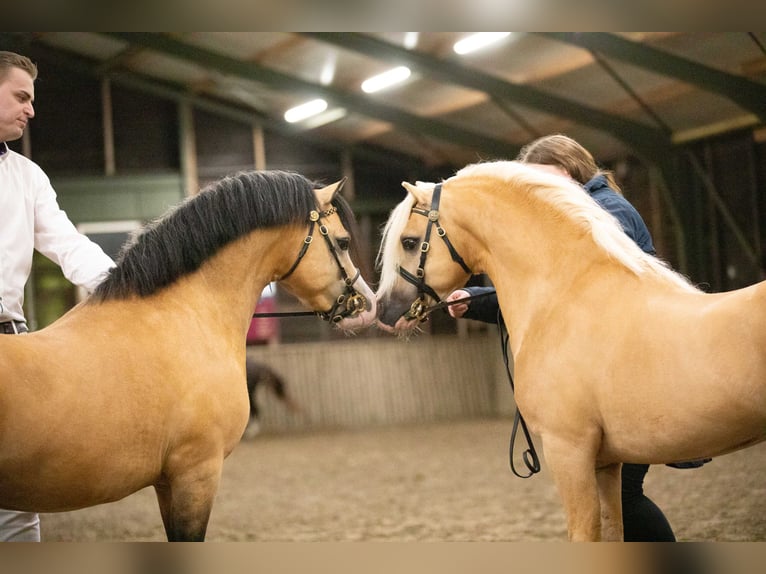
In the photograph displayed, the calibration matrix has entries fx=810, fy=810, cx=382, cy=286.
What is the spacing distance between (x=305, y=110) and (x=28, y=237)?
27.8ft

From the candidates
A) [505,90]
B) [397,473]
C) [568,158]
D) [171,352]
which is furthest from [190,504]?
[505,90]

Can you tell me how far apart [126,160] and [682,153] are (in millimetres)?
6929

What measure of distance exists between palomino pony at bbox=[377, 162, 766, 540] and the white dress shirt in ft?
2.87

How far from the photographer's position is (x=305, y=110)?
34.2 ft

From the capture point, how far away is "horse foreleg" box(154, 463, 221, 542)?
2102mm

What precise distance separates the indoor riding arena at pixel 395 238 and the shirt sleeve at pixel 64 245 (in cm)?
13

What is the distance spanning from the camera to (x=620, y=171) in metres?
8.48

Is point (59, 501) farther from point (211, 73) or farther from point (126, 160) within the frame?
point (126, 160)

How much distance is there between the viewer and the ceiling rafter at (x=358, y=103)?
29.4 feet

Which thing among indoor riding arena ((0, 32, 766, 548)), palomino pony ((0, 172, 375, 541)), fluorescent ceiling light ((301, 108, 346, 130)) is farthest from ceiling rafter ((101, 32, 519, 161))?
palomino pony ((0, 172, 375, 541))

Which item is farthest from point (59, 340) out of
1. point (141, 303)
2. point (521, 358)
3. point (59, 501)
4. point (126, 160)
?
point (126, 160)

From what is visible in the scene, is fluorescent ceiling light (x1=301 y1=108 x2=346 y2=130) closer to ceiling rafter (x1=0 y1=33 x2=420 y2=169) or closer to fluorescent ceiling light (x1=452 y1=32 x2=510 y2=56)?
ceiling rafter (x1=0 y1=33 x2=420 y2=169)

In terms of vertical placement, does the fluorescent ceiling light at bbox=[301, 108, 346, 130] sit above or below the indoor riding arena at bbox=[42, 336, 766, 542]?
above
